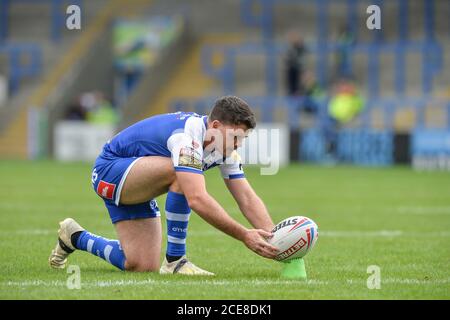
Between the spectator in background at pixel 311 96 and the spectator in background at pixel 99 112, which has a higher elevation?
the spectator in background at pixel 311 96

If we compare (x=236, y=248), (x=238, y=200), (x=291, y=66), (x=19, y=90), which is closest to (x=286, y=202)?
(x=236, y=248)

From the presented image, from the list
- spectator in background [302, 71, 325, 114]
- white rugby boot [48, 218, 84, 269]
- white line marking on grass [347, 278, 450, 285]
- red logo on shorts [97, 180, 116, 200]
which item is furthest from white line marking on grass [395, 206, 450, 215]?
spectator in background [302, 71, 325, 114]

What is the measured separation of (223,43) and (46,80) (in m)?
6.13

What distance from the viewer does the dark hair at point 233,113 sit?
737cm

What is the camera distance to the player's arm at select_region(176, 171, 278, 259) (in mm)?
7234

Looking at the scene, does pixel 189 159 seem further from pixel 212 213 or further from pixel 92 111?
pixel 92 111

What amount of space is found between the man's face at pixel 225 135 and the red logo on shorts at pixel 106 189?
0.87 meters

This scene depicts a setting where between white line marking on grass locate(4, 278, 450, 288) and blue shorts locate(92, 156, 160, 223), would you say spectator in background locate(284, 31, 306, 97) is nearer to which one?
blue shorts locate(92, 156, 160, 223)

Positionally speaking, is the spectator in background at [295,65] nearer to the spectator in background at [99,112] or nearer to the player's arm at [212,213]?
the spectator in background at [99,112]

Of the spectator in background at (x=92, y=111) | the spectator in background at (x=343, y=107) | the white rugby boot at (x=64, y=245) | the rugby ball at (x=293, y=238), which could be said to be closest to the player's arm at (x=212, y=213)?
the rugby ball at (x=293, y=238)

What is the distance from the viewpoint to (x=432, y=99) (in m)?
29.9

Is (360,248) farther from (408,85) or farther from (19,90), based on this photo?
(19,90)

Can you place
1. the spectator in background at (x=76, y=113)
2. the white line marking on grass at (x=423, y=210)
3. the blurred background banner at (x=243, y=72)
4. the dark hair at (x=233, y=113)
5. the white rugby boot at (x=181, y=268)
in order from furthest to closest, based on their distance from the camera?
the spectator in background at (x=76, y=113) < the blurred background banner at (x=243, y=72) < the white line marking on grass at (x=423, y=210) < the white rugby boot at (x=181, y=268) < the dark hair at (x=233, y=113)

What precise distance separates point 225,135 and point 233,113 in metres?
0.19
